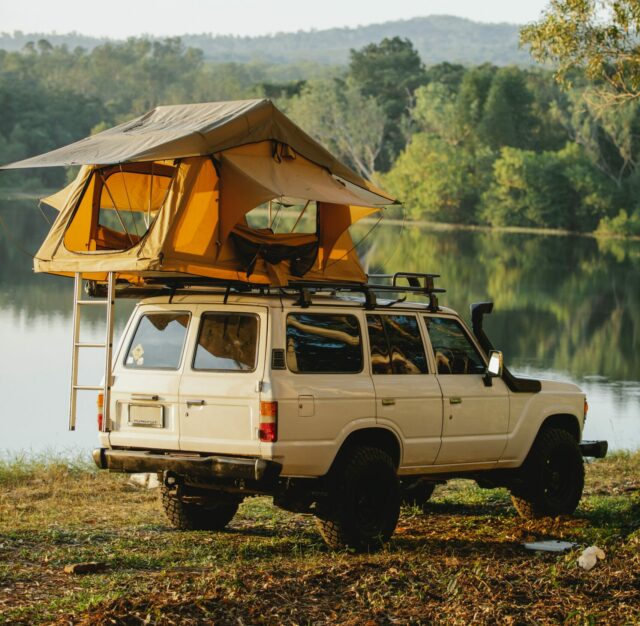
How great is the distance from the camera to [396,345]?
373 inches

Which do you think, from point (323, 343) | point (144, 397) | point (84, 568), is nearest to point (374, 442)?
point (323, 343)

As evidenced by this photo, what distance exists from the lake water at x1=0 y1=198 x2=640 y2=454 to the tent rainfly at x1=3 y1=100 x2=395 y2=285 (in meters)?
7.40

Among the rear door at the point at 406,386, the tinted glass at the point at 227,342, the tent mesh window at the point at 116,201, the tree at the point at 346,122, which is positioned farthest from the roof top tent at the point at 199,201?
the tree at the point at 346,122

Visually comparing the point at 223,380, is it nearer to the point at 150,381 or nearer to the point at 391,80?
the point at 150,381

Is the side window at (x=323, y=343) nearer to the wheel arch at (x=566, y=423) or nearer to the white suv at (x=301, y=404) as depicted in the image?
the white suv at (x=301, y=404)

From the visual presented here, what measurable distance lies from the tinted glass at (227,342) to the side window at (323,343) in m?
0.27

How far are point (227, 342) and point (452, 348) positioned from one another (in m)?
2.11

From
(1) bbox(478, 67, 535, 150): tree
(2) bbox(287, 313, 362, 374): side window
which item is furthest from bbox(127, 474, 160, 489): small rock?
(1) bbox(478, 67, 535, 150): tree

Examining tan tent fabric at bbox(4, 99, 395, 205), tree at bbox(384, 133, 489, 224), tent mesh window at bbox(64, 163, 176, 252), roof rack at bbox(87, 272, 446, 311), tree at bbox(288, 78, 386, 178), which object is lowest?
roof rack at bbox(87, 272, 446, 311)

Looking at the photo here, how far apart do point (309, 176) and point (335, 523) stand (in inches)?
109

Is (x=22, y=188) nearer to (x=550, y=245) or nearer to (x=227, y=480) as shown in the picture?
(x=550, y=245)

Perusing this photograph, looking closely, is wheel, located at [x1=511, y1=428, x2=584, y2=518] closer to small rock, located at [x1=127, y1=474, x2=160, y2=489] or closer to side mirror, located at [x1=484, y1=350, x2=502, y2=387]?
side mirror, located at [x1=484, y1=350, x2=502, y2=387]

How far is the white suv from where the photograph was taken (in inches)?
336

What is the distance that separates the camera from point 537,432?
10.6m
